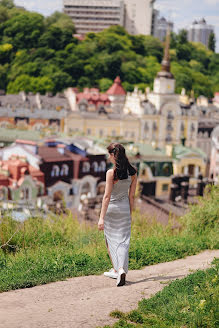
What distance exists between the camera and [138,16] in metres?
91.0

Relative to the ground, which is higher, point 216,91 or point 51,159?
point 216,91

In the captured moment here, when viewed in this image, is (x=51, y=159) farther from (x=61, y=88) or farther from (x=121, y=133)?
(x=61, y=88)

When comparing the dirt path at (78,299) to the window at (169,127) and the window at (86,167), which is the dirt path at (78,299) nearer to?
the window at (86,167)

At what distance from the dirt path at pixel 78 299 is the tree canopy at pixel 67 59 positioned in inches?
2198

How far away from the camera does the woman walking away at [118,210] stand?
5922mm

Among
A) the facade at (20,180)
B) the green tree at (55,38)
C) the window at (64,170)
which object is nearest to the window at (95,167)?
the window at (64,170)

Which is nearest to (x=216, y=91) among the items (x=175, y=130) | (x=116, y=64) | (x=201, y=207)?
(x=116, y=64)

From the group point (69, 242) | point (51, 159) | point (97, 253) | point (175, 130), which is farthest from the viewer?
point (175, 130)

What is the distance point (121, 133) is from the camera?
1971 inches

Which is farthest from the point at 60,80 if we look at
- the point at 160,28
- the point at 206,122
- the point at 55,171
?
the point at 160,28

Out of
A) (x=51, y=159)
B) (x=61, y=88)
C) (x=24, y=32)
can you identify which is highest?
(x=24, y=32)

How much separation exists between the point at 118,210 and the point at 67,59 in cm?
6050

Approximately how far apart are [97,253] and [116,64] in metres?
61.9

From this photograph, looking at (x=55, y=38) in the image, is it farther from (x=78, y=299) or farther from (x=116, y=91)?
(x=78, y=299)
